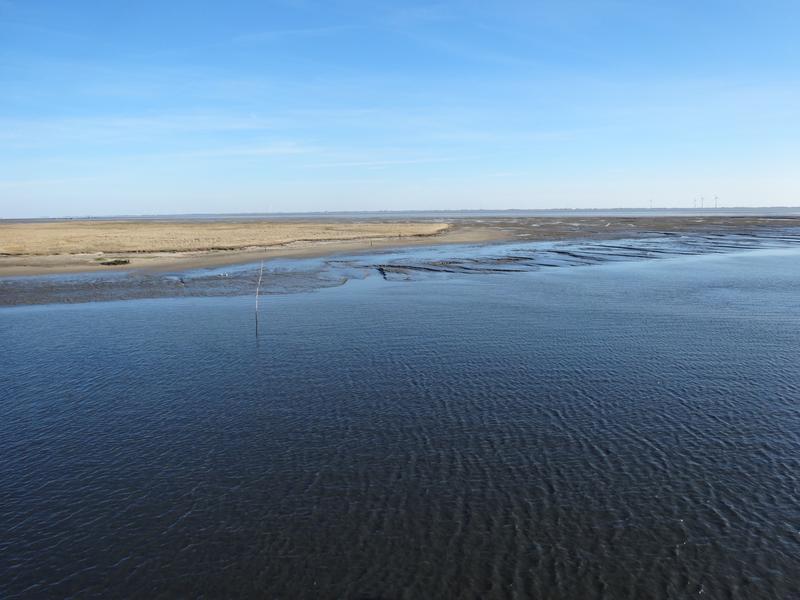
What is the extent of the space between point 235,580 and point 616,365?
14939mm

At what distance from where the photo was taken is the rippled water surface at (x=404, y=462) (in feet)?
28.9

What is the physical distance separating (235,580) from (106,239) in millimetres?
77676

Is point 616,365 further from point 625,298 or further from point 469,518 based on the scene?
point 625,298

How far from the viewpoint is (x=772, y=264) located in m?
48.1

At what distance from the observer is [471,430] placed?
545 inches

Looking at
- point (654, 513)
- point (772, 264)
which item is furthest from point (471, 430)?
point (772, 264)

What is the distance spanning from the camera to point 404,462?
12312mm

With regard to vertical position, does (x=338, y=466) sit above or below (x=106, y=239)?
below

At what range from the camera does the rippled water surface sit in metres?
8.82

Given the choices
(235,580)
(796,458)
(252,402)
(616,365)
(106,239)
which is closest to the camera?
(235,580)

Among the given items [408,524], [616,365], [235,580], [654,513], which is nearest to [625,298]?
[616,365]

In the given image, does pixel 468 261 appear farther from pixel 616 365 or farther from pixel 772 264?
pixel 616 365

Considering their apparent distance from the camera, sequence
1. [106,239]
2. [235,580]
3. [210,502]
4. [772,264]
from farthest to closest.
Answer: [106,239], [772,264], [210,502], [235,580]

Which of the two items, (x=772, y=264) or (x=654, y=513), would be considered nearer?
(x=654, y=513)
